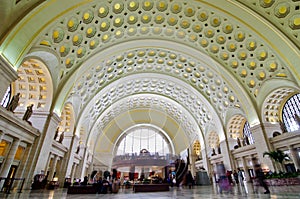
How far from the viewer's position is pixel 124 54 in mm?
19469

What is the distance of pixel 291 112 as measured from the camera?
59.2 feet

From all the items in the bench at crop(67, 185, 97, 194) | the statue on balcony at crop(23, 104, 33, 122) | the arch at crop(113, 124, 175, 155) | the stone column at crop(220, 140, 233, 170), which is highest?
the arch at crop(113, 124, 175, 155)

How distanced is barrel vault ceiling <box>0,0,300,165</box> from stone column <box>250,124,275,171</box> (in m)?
1.14

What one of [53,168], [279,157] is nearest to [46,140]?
[53,168]

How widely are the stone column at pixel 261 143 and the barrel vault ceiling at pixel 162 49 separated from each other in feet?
3.74

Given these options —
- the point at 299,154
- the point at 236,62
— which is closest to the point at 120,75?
the point at 236,62

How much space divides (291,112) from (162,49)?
51.5 feet

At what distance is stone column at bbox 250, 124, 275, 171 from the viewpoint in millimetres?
16750

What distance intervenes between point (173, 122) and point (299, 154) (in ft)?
74.8

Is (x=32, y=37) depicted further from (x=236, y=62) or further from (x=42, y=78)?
(x=236, y=62)

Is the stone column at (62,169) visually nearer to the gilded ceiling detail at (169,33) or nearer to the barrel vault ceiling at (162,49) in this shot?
the barrel vault ceiling at (162,49)

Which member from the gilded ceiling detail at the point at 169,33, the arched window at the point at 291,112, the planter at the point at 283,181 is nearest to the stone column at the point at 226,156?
the arched window at the point at 291,112

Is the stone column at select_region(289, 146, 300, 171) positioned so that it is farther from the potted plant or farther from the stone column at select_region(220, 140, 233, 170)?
the stone column at select_region(220, 140, 233, 170)

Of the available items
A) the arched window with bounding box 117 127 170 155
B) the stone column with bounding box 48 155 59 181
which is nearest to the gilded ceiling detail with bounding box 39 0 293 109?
the stone column with bounding box 48 155 59 181
